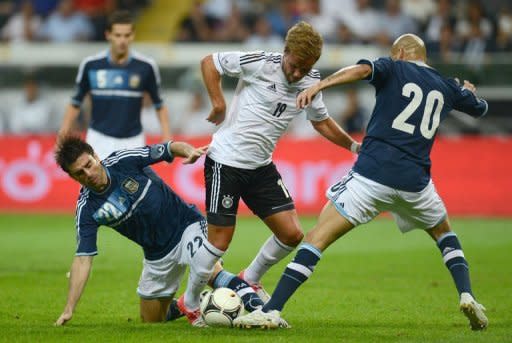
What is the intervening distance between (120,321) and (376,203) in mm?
2213

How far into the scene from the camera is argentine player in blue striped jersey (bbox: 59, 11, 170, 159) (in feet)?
36.6

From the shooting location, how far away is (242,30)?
20391 mm

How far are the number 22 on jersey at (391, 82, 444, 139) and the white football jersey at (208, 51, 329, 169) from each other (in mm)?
824

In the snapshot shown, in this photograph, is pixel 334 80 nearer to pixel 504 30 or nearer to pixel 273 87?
pixel 273 87

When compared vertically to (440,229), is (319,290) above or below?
below

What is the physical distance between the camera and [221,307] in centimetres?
770

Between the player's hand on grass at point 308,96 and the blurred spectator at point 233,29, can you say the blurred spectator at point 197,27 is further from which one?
the player's hand on grass at point 308,96

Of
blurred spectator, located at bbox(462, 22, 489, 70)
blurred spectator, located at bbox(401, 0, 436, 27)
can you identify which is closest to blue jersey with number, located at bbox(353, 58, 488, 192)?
blurred spectator, located at bbox(462, 22, 489, 70)

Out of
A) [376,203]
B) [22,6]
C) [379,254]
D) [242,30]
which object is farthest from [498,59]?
[376,203]

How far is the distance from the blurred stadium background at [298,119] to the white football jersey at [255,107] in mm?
9046

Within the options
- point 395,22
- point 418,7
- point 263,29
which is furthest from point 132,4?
point 418,7

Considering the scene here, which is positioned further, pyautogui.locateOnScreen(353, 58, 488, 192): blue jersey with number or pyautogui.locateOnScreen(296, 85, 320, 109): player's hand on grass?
pyautogui.locateOnScreen(353, 58, 488, 192): blue jersey with number

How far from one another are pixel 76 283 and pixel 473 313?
282cm

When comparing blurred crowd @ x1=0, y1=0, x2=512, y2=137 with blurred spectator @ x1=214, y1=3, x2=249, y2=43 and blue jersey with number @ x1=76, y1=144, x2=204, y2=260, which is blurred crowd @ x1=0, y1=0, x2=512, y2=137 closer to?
blurred spectator @ x1=214, y1=3, x2=249, y2=43
